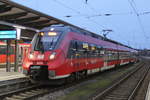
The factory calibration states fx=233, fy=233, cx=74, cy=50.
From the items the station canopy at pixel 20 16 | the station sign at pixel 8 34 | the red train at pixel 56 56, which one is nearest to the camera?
the red train at pixel 56 56

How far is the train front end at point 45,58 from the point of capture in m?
10.9

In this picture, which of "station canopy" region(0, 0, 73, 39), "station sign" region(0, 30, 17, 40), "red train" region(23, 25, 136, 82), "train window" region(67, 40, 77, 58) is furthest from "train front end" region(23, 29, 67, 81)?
"station sign" region(0, 30, 17, 40)

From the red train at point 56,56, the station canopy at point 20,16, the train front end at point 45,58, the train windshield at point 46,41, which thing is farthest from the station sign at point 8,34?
the train front end at point 45,58

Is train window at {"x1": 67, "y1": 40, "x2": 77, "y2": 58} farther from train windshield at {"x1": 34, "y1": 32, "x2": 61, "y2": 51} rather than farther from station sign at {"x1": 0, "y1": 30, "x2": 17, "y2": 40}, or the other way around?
station sign at {"x1": 0, "y1": 30, "x2": 17, "y2": 40}

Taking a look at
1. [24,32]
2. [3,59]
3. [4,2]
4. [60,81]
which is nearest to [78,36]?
[60,81]

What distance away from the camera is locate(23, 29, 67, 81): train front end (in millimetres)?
10867

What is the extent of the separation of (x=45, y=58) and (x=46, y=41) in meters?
1.16

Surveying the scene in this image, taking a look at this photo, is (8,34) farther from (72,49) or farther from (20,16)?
(72,49)

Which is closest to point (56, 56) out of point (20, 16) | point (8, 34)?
point (20, 16)

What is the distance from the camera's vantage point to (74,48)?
12703mm

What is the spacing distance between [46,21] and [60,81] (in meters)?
8.13

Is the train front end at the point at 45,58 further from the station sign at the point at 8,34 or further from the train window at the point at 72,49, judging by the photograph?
the station sign at the point at 8,34

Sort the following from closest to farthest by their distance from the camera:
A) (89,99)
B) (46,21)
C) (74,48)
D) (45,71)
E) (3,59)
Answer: (89,99)
(45,71)
(74,48)
(46,21)
(3,59)

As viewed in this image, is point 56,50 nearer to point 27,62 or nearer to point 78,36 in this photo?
point 27,62
